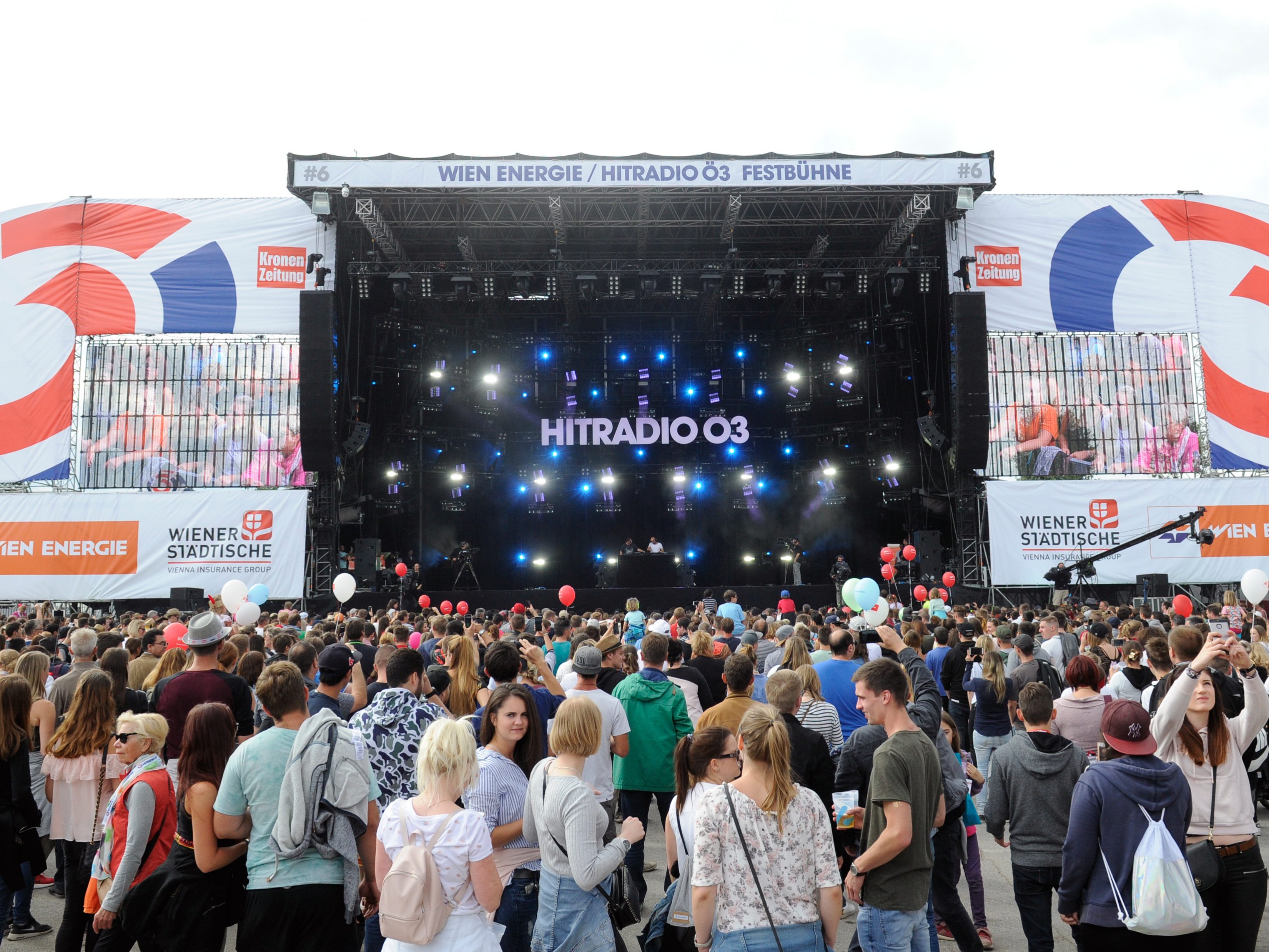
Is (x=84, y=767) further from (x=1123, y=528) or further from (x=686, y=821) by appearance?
(x=1123, y=528)

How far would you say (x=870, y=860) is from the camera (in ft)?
10.7

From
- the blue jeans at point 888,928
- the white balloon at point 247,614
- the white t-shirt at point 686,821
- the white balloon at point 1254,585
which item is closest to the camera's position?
the white t-shirt at point 686,821

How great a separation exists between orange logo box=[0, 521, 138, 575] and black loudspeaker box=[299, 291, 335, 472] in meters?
4.28

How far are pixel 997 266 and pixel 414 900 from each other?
768 inches

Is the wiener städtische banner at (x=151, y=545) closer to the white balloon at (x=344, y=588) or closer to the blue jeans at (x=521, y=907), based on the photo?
the white balloon at (x=344, y=588)

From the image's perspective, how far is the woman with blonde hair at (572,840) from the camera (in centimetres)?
314

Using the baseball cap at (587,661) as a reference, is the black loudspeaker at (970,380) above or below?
above

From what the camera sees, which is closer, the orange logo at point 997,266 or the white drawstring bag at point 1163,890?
the white drawstring bag at point 1163,890

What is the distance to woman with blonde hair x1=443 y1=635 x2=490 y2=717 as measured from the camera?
15.6 feet

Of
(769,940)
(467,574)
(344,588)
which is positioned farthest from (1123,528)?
(769,940)

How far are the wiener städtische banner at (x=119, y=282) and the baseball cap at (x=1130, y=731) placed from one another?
1859 cm

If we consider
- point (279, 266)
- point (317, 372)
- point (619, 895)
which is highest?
point (279, 266)

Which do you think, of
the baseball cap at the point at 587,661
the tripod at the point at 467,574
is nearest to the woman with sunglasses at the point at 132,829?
the baseball cap at the point at 587,661

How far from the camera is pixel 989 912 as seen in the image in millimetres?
5465
